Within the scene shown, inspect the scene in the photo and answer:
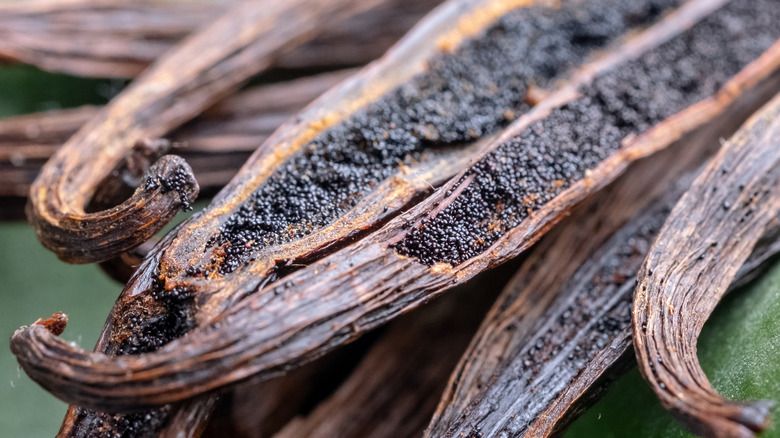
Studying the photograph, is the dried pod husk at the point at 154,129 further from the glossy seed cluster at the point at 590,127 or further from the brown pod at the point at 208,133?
the glossy seed cluster at the point at 590,127

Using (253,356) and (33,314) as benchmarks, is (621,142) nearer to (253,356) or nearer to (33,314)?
(253,356)

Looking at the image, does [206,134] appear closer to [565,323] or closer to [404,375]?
[404,375]

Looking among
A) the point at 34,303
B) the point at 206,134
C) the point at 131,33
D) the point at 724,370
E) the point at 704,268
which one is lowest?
the point at 724,370

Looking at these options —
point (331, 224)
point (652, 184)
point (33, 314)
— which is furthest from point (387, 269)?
point (33, 314)

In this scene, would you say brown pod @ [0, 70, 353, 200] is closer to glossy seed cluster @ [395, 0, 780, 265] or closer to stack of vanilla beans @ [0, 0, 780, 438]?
stack of vanilla beans @ [0, 0, 780, 438]

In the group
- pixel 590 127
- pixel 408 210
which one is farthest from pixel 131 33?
pixel 590 127
